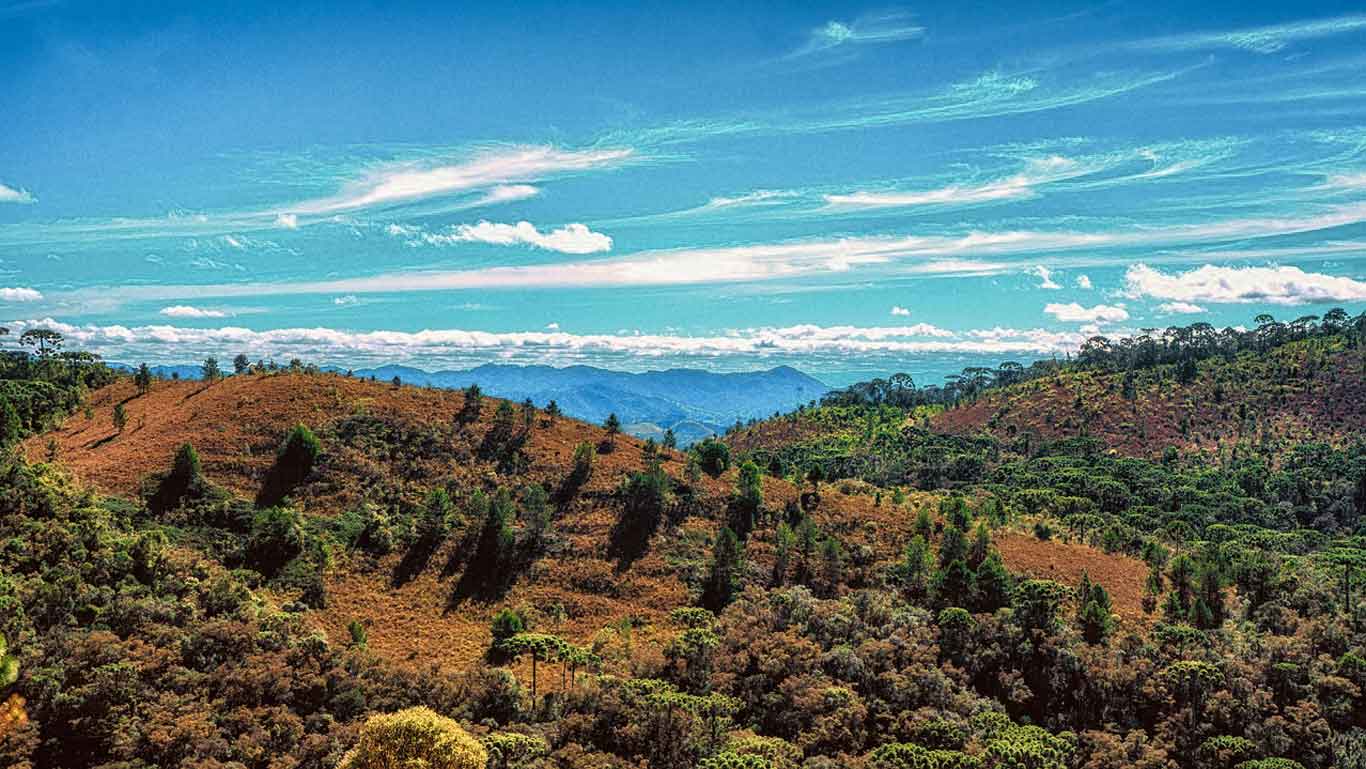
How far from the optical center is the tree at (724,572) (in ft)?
283

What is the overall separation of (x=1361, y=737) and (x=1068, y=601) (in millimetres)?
28596

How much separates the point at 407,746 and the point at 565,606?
138ft

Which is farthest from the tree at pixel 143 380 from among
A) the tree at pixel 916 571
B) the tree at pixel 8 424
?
the tree at pixel 916 571

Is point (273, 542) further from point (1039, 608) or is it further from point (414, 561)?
point (1039, 608)

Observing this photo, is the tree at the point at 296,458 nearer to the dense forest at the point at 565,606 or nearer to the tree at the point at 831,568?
the dense forest at the point at 565,606

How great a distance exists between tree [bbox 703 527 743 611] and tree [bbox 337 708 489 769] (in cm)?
4583

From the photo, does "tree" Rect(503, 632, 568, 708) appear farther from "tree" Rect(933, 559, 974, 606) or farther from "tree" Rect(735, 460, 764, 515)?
"tree" Rect(933, 559, 974, 606)

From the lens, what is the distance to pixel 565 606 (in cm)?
8381

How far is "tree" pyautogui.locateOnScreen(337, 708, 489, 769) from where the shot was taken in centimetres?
4175

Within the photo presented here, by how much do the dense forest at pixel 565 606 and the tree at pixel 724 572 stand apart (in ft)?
1.32

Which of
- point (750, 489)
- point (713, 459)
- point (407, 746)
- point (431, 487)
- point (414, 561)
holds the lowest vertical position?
point (414, 561)

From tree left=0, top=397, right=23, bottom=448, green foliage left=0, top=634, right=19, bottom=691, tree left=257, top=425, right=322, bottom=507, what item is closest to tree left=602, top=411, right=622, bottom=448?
tree left=257, top=425, right=322, bottom=507

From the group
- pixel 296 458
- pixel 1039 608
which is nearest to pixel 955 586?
pixel 1039 608

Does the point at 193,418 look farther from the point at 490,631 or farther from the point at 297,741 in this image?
the point at 297,741
